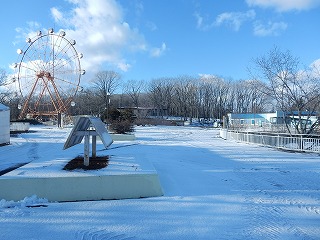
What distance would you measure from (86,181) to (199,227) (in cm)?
255

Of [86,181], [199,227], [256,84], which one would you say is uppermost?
[256,84]

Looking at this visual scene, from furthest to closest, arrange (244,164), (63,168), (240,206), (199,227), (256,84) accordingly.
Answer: (256,84) → (244,164) → (63,168) → (240,206) → (199,227)

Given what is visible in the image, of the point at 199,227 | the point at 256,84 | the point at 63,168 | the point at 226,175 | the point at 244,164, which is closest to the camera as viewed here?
the point at 199,227

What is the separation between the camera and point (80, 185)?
19.9 feet

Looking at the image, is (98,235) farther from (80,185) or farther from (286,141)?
(286,141)

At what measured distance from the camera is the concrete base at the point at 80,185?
590 centimetres

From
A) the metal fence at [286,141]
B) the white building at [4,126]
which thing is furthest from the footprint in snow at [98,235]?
the white building at [4,126]

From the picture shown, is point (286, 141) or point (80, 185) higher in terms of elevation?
point (286, 141)

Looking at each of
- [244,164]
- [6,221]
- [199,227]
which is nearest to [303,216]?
[199,227]

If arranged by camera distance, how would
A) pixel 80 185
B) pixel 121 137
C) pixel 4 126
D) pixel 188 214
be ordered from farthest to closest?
pixel 121 137, pixel 4 126, pixel 80 185, pixel 188 214

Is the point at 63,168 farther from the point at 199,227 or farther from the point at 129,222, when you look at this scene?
the point at 199,227

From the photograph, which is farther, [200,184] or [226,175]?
[226,175]

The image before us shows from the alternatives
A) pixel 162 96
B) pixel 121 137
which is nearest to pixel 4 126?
pixel 121 137

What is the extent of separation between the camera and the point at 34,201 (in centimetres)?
575
